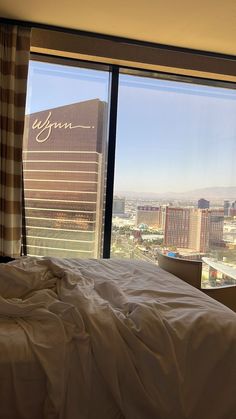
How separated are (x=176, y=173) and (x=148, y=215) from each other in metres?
0.55

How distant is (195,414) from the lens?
1.18 metres

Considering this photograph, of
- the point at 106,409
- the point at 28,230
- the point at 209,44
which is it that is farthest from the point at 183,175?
the point at 106,409

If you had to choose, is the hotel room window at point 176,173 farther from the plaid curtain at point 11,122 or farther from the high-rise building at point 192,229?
the plaid curtain at point 11,122

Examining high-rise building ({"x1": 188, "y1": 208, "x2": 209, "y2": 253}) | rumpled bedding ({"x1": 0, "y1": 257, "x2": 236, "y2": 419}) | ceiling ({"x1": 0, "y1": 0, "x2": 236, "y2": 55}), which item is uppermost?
ceiling ({"x1": 0, "y1": 0, "x2": 236, "y2": 55})

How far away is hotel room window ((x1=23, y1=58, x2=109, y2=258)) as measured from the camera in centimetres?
337

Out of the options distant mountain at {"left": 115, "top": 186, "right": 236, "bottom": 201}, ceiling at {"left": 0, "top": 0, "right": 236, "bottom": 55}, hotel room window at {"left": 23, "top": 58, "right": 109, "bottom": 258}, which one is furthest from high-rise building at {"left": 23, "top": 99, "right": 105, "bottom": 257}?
ceiling at {"left": 0, "top": 0, "right": 236, "bottom": 55}

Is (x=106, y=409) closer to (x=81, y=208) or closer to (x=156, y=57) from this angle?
(x=81, y=208)

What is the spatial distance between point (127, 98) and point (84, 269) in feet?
6.90

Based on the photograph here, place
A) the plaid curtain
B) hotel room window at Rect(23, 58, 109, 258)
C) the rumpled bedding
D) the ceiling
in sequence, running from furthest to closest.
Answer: hotel room window at Rect(23, 58, 109, 258) < the plaid curtain < the ceiling < the rumpled bedding

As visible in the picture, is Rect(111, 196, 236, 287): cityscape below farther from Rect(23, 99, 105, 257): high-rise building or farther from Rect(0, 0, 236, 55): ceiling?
Rect(0, 0, 236, 55): ceiling

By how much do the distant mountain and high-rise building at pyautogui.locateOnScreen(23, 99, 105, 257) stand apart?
1.25 ft

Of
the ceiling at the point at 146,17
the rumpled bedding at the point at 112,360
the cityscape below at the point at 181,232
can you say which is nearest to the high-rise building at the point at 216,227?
the cityscape below at the point at 181,232

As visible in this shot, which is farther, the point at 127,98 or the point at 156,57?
the point at 127,98

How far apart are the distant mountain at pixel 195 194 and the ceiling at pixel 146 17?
1465 millimetres
